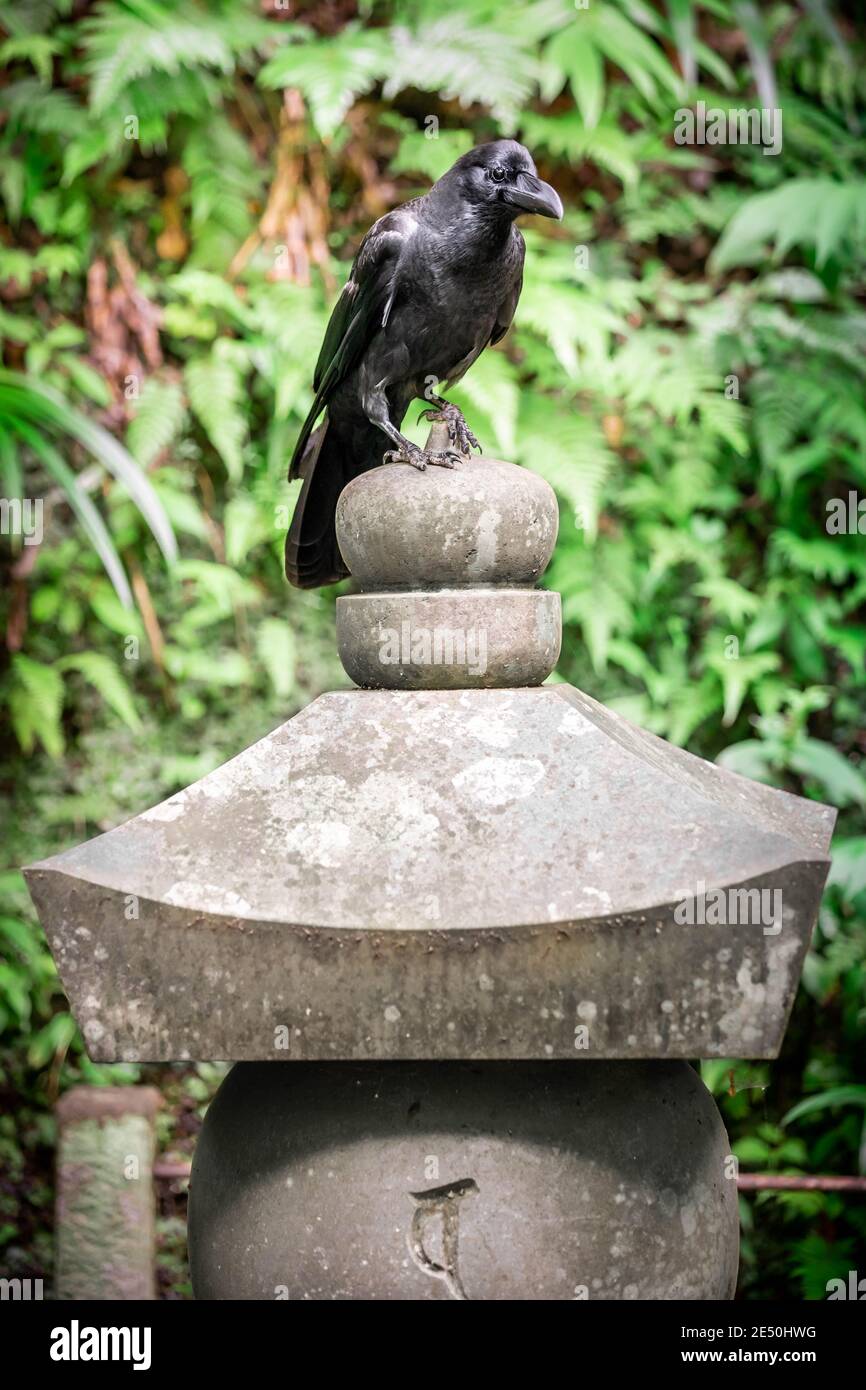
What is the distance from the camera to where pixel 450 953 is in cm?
177

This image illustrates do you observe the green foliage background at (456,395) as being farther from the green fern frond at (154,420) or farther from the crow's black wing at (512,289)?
the crow's black wing at (512,289)

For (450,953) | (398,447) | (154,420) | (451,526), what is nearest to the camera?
(450,953)

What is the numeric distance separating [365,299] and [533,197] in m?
0.34

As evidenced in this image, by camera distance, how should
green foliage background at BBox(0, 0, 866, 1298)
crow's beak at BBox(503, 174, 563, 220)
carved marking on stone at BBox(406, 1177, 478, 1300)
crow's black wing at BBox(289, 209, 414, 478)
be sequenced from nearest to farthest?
carved marking on stone at BBox(406, 1177, 478, 1300) < crow's beak at BBox(503, 174, 563, 220) < crow's black wing at BBox(289, 209, 414, 478) < green foliage background at BBox(0, 0, 866, 1298)

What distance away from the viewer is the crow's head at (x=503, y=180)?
2.12 meters

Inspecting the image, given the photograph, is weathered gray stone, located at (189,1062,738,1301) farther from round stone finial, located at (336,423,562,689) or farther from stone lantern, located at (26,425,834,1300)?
round stone finial, located at (336,423,562,689)

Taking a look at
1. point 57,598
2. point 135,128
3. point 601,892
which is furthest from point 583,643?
point 601,892

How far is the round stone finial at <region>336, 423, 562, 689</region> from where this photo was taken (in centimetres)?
211

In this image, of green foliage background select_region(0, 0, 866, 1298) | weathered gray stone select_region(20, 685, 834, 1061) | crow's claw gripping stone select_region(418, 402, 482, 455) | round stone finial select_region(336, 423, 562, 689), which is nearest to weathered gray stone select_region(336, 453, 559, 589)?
round stone finial select_region(336, 423, 562, 689)

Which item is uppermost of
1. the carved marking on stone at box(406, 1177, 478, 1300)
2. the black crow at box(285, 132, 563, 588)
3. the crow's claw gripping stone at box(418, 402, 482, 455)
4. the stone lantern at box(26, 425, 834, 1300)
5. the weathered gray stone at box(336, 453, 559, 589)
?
the black crow at box(285, 132, 563, 588)

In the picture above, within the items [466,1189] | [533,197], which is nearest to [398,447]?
[533,197]

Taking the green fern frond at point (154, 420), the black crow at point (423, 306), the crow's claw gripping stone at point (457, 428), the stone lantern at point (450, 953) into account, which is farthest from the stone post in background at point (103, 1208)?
the crow's claw gripping stone at point (457, 428)

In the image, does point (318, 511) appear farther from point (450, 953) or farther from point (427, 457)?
point (450, 953)

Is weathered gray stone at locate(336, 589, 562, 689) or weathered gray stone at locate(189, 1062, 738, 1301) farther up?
weathered gray stone at locate(336, 589, 562, 689)
